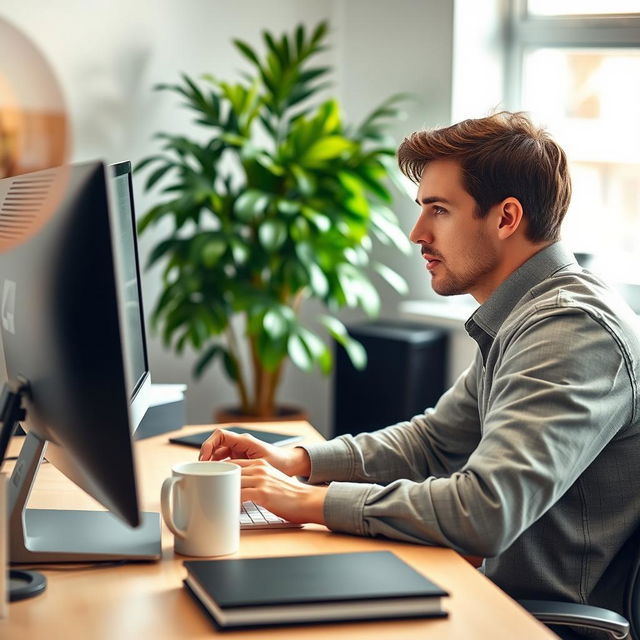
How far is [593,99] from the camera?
354 centimetres

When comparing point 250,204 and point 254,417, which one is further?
point 254,417

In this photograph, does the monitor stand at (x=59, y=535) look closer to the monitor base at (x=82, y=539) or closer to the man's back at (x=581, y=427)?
the monitor base at (x=82, y=539)

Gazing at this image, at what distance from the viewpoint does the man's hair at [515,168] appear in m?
1.60

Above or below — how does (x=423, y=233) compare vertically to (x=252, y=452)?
above

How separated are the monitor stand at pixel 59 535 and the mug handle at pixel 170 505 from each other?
4 centimetres

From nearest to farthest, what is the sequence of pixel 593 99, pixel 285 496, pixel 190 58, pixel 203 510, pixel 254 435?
pixel 203 510 < pixel 285 496 < pixel 254 435 < pixel 593 99 < pixel 190 58

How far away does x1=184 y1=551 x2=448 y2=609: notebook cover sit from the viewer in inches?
41.4

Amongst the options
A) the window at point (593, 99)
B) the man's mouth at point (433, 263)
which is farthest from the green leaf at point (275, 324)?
the man's mouth at point (433, 263)

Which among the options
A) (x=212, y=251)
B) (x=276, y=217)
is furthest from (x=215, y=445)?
(x=276, y=217)

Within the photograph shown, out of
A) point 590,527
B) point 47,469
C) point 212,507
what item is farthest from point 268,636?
point 47,469

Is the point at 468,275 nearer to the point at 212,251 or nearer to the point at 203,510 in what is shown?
the point at 203,510

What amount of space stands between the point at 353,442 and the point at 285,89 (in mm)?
2117

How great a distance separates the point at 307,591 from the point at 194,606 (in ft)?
0.43

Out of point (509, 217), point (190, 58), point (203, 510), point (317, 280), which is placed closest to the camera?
point (203, 510)
